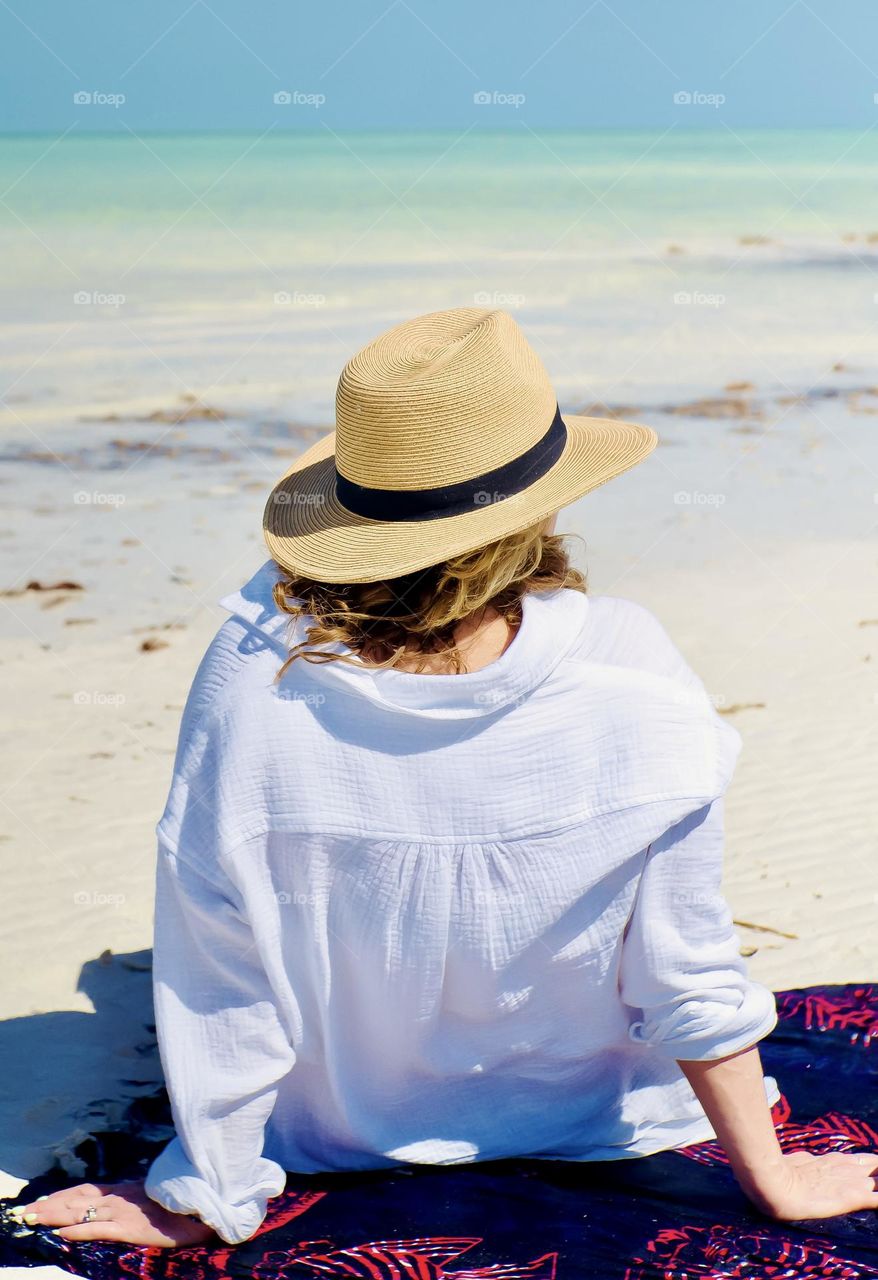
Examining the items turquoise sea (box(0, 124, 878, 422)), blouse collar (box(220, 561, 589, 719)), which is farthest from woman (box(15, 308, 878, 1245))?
turquoise sea (box(0, 124, 878, 422))

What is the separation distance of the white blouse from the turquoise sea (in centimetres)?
568

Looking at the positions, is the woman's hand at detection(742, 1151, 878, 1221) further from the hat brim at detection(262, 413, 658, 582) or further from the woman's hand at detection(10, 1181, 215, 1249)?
the hat brim at detection(262, 413, 658, 582)

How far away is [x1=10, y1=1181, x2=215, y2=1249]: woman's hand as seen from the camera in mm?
1877

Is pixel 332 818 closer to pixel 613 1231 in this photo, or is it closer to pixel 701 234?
pixel 613 1231

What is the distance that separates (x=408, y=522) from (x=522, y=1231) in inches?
40.7

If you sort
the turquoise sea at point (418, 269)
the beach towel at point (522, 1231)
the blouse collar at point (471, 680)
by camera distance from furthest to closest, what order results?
the turquoise sea at point (418, 269) < the beach towel at point (522, 1231) < the blouse collar at point (471, 680)

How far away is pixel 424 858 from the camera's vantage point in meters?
1.69

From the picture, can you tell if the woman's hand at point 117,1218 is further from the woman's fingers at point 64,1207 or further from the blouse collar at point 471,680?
the blouse collar at point 471,680

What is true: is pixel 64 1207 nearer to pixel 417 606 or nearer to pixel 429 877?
pixel 429 877

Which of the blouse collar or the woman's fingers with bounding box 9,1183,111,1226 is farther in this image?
the woman's fingers with bounding box 9,1183,111,1226

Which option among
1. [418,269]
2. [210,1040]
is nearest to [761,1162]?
[210,1040]

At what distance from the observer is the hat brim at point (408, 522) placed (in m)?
1.64

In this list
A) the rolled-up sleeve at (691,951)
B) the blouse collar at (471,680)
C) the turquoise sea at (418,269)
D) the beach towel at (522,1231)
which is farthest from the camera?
the turquoise sea at (418,269)

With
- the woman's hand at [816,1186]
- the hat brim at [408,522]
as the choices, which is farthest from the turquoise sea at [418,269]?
the woman's hand at [816,1186]
